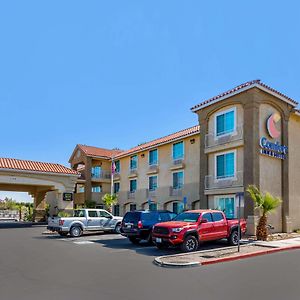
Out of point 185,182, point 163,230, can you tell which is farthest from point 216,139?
point 163,230

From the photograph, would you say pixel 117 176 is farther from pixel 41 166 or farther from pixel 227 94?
pixel 227 94

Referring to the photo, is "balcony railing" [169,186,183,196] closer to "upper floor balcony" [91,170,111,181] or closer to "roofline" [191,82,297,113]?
"roofline" [191,82,297,113]

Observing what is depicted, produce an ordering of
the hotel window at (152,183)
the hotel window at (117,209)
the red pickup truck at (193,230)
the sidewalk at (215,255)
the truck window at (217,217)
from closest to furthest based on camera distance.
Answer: the sidewalk at (215,255)
the red pickup truck at (193,230)
the truck window at (217,217)
the hotel window at (152,183)
the hotel window at (117,209)

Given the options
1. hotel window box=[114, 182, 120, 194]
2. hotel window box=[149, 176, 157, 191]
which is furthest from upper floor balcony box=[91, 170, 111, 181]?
hotel window box=[149, 176, 157, 191]

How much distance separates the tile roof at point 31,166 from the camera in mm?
30222

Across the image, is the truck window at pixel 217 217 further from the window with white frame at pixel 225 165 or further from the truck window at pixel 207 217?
the window with white frame at pixel 225 165

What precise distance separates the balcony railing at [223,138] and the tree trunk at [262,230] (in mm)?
5943

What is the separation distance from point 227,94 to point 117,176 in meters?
21.2

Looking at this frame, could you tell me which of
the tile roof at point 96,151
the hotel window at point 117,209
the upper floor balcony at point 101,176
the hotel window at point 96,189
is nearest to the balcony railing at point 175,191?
the hotel window at point 117,209

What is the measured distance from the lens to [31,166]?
104 ft

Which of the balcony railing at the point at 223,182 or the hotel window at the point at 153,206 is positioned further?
the hotel window at the point at 153,206

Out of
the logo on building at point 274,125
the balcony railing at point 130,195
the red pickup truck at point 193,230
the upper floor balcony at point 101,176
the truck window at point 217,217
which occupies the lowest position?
the red pickup truck at point 193,230

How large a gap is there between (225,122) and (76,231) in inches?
496

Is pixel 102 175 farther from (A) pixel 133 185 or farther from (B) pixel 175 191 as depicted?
(B) pixel 175 191
